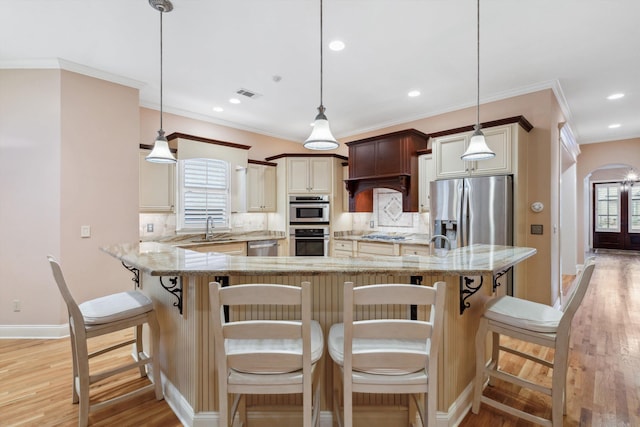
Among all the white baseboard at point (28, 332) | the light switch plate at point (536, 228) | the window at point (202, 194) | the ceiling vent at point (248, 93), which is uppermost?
the ceiling vent at point (248, 93)

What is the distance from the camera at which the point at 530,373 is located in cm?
241

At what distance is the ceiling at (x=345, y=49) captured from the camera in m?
2.33

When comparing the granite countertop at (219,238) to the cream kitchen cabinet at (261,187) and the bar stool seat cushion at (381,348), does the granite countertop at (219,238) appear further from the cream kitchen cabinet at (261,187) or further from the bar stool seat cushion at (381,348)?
the bar stool seat cushion at (381,348)

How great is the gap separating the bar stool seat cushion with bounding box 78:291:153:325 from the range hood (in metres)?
3.57

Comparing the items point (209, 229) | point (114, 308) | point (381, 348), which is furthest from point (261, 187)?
point (381, 348)

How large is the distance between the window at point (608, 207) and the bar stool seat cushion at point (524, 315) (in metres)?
11.4

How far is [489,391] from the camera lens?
2156mm

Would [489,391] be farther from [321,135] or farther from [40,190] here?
[40,190]

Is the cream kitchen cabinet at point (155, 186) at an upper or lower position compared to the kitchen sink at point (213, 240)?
upper

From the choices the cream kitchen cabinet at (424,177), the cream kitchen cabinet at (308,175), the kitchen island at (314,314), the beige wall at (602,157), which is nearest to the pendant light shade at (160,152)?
the kitchen island at (314,314)

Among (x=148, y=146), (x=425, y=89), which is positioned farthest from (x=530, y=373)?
(x=148, y=146)

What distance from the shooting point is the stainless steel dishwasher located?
474 cm

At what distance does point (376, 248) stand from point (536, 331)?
290 cm

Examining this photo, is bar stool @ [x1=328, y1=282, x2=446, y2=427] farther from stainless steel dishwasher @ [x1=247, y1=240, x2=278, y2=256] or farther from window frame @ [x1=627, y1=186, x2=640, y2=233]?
window frame @ [x1=627, y1=186, x2=640, y2=233]
